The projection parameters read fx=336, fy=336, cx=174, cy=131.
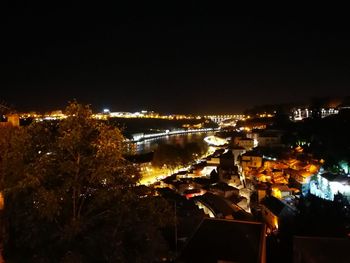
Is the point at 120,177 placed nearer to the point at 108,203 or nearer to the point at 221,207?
the point at 108,203

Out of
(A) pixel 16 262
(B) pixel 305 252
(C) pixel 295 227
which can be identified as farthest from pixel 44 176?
(C) pixel 295 227

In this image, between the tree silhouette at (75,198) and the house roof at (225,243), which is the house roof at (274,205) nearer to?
the house roof at (225,243)

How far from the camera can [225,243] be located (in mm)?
4145

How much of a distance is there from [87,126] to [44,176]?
1.54 ft

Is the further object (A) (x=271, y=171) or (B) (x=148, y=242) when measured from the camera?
(A) (x=271, y=171)

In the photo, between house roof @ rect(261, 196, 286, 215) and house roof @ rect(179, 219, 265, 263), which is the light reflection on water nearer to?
house roof @ rect(261, 196, 286, 215)

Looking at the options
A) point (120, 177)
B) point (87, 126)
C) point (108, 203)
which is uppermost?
point (87, 126)

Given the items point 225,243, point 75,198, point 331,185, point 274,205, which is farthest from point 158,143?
point 75,198

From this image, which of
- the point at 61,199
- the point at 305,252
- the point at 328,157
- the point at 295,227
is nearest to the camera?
the point at 61,199

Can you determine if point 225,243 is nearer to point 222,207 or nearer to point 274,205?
point 222,207

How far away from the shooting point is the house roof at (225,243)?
12.8ft

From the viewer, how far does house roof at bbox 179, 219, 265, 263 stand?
3887mm

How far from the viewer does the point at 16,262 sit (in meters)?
2.35

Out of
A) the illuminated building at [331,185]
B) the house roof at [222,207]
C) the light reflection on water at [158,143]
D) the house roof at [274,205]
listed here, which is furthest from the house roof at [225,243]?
the light reflection on water at [158,143]
